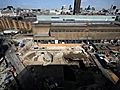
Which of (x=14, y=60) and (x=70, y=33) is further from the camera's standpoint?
(x=70, y=33)

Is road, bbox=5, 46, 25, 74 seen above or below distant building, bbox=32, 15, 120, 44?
below

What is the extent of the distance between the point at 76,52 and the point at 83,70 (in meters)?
3.98

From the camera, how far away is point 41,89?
10.2 meters

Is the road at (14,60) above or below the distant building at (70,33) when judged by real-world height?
below

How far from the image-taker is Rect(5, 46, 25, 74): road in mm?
12655

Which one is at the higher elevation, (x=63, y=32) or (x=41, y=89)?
(x=63, y=32)

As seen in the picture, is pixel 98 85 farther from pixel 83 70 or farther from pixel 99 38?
pixel 99 38

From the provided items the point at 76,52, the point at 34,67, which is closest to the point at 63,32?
the point at 76,52

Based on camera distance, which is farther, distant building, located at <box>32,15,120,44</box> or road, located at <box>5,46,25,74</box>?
distant building, located at <box>32,15,120,44</box>

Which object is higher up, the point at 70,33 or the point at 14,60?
the point at 70,33

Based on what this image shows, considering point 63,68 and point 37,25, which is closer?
point 63,68

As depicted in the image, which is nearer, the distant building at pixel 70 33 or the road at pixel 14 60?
the road at pixel 14 60

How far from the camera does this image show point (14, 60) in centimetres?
1396

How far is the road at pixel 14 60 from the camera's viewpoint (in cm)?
1265
